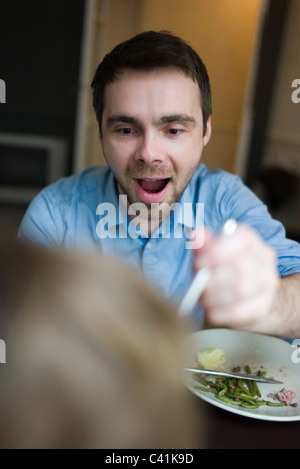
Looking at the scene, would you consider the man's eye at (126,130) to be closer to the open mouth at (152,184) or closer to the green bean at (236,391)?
the open mouth at (152,184)

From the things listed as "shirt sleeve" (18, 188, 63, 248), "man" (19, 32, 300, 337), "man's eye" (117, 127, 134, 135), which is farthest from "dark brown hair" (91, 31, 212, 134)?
"shirt sleeve" (18, 188, 63, 248)

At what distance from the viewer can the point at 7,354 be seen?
0.30 meters

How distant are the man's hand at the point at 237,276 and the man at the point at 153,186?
0.34 metres

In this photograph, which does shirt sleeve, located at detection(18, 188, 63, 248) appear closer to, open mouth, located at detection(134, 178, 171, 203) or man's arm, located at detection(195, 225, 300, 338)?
open mouth, located at detection(134, 178, 171, 203)

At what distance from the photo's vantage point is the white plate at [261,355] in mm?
771

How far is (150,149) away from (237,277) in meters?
0.67

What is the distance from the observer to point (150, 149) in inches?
45.6

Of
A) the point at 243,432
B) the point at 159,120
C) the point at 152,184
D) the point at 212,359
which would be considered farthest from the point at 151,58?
the point at 243,432

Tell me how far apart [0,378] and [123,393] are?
8cm

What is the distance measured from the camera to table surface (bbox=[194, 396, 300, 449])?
0.66m

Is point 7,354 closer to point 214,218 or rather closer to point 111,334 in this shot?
point 111,334

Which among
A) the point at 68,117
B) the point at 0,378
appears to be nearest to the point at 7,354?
the point at 0,378

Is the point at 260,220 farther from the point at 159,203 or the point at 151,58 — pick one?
the point at 151,58

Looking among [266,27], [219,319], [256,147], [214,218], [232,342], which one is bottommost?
[232,342]
